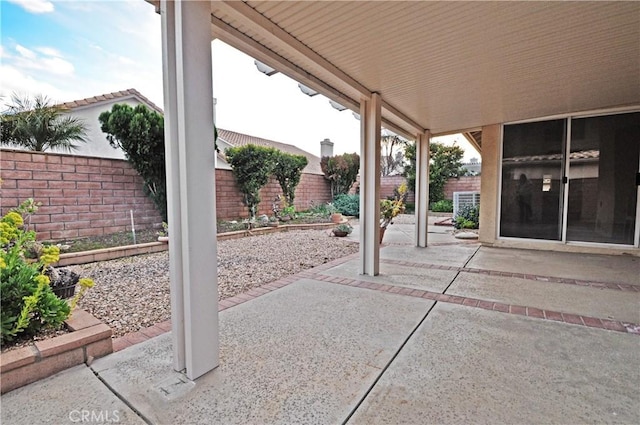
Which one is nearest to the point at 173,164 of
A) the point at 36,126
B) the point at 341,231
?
the point at 341,231


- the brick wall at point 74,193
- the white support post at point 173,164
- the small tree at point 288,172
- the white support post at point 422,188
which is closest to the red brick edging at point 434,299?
the white support post at point 173,164

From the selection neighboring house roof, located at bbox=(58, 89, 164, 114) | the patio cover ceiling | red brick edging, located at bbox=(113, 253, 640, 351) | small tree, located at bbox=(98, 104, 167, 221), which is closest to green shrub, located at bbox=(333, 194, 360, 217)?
neighboring house roof, located at bbox=(58, 89, 164, 114)

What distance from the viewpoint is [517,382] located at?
1.63m

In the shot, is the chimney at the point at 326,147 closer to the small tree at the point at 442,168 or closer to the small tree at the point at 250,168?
the small tree at the point at 442,168

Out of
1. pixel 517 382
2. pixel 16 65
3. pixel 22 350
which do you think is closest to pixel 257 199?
pixel 16 65

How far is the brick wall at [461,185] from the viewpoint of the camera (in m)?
14.2

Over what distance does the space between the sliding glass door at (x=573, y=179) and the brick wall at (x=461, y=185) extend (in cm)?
923

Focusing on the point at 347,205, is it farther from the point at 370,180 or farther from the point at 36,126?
the point at 36,126

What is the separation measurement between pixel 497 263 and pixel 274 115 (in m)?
16.2

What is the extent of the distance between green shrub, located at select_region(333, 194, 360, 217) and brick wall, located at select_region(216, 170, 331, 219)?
2.21 feet

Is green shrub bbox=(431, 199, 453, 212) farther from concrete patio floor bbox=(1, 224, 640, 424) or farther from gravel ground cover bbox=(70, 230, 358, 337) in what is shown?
concrete patio floor bbox=(1, 224, 640, 424)

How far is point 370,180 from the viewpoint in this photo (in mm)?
3785
